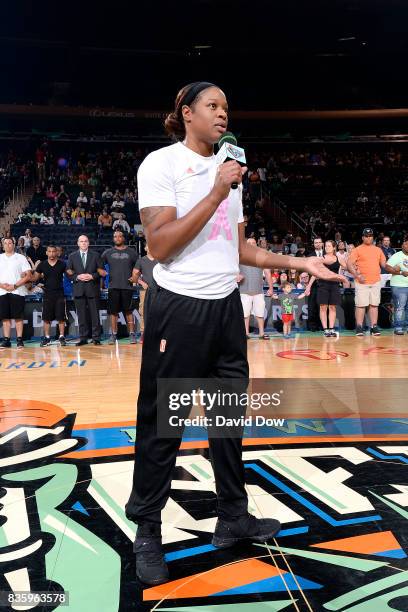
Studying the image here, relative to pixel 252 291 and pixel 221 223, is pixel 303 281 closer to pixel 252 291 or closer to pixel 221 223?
pixel 252 291

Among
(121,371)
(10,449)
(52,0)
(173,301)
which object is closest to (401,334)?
(121,371)

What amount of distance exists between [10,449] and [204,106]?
2.39 m

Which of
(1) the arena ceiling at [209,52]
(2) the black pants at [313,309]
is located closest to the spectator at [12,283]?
(2) the black pants at [313,309]

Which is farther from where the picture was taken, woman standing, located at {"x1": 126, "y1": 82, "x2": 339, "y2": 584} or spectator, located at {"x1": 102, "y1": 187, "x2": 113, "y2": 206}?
spectator, located at {"x1": 102, "y1": 187, "x2": 113, "y2": 206}

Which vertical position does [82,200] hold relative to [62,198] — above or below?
below

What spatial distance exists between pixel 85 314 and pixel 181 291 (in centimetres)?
662

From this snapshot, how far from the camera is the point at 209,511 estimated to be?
7.74 ft

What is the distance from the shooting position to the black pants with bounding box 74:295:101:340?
816 centimetres

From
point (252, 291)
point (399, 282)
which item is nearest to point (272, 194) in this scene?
point (399, 282)

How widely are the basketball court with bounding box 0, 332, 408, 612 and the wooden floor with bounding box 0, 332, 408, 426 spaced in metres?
0.07

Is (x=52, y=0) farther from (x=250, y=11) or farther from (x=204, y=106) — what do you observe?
(x=204, y=106)

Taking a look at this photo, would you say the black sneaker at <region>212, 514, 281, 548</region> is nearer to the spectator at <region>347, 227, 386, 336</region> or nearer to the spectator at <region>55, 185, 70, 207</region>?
the spectator at <region>347, 227, 386, 336</region>

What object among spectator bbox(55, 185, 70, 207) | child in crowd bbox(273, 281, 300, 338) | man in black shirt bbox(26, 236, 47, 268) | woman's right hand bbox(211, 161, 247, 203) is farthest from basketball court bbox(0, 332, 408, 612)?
spectator bbox(55, 185, 70, 207)

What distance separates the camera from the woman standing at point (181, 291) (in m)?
1.83
